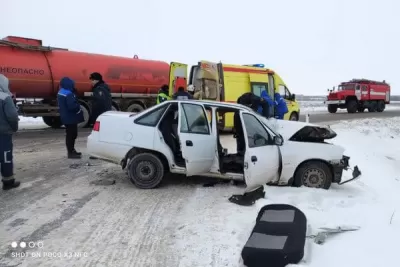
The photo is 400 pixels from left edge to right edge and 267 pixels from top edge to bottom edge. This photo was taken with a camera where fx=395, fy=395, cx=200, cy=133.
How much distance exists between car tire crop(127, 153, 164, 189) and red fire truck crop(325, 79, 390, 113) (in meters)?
25.4

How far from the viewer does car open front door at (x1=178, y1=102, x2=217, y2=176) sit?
21.1 feet

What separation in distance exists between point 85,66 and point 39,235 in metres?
11.4

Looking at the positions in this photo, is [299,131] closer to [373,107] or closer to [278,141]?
[278,141]

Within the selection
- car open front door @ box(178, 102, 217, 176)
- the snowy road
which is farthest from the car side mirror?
car open front door @ box(178, 102, 217, 176)

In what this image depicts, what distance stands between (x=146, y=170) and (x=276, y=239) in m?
3.05

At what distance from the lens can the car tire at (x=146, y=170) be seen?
6.47 m

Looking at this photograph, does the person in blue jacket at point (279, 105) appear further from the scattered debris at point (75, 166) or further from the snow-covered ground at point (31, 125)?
the snow-covered ground at point (31, 125)

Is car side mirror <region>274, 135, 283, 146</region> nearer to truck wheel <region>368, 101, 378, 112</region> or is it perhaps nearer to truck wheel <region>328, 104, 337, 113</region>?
truck wheel <region>328, 104, 337, 113</region>

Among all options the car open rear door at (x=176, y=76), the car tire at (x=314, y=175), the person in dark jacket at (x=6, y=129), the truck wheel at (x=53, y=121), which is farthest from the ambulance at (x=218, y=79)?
the person in dark jacket at (x=6, y=129)

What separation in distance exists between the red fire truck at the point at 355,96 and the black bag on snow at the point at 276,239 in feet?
86.4

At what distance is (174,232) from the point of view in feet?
15.1

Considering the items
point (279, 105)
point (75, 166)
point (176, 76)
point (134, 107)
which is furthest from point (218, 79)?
point (75, 166)

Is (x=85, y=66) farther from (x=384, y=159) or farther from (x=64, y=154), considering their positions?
(x=384, y=159)

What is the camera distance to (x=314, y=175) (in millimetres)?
6691
